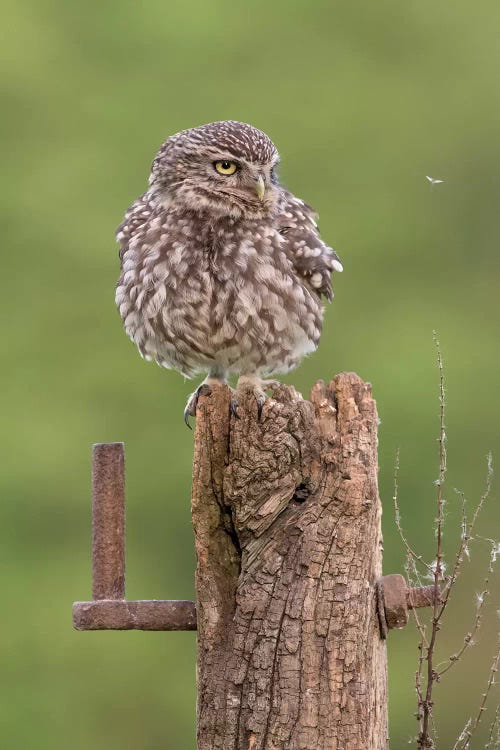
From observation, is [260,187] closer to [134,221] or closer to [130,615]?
[134,221]

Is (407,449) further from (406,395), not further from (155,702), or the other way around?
(155,702)

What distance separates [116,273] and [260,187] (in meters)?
7.50

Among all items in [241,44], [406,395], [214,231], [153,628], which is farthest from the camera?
[241,44]

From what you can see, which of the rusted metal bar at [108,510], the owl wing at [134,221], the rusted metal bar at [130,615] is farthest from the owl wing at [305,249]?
the rusted metal bar at [130,615]

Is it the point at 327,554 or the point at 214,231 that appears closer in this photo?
the point at 327,554

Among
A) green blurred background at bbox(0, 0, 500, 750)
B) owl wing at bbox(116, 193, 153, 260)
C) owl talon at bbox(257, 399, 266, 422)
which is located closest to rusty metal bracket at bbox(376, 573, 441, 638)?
owl talon at bbox(257, 399, 266, 422)

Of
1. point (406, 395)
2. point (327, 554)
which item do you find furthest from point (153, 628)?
point (406, 395)

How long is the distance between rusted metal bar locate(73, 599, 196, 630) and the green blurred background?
A: 5.92 meters

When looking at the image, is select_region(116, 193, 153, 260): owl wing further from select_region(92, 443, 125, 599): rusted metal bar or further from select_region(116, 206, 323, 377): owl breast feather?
select_region(92, 443, 125, 599): rusted metal bar

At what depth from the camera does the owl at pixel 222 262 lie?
4.61 meters

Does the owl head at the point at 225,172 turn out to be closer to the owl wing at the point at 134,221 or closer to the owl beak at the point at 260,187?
the owl beak at the point at 260,187

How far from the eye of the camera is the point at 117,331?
12.1 meters

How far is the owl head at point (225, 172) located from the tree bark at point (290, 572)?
1.26 m

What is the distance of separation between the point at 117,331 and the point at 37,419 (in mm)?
921
